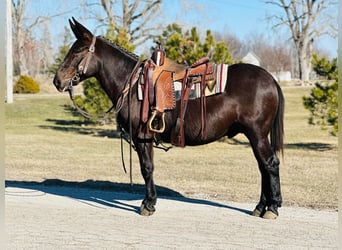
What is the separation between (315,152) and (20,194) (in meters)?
9.02

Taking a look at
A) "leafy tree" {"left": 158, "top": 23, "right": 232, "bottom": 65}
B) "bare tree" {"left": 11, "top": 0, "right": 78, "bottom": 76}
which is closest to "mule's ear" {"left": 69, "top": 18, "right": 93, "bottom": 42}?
"leafy tree" {"left": 158, "top": 23, "right": 232, "bottom": 65}

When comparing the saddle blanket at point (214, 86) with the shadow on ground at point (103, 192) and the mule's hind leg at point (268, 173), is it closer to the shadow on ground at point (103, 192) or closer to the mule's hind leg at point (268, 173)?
the mule's hind leg at point (268, 173)

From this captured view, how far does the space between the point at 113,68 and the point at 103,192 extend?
2.43 m

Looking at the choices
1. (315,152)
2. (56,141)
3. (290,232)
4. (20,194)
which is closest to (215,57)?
(315,152)

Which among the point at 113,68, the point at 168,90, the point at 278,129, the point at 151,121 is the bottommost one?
the point at 278,129

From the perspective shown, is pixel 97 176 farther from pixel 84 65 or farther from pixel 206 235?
pixel 206 235

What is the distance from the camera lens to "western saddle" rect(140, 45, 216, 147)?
5.98 m

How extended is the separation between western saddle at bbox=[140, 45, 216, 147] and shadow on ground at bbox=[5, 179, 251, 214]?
51.6 inches

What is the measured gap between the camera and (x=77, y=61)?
6.27 m

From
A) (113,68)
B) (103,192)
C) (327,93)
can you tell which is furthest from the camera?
(327,93)

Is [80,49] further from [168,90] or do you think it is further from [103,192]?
[103,192]

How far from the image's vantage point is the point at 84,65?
627 cm

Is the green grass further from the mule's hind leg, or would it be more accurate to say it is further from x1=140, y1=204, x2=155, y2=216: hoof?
x1=140, y1=204, x2=155, y2=216: hoof

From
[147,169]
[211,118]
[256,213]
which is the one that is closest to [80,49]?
[147,169]
